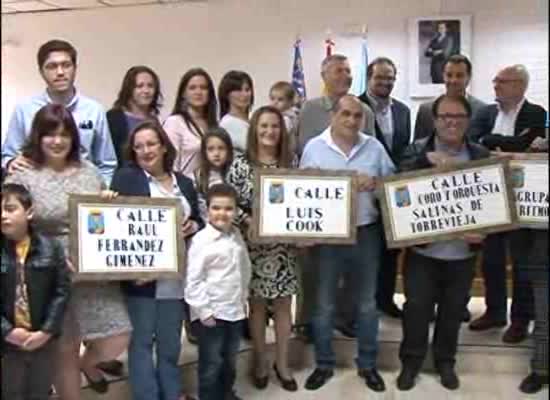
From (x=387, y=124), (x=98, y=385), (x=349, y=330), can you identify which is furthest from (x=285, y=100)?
(x=98, y=385)

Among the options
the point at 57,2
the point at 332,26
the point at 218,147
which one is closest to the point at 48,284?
the point at 218,147

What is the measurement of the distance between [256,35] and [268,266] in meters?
3.18

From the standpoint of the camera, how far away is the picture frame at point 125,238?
2.38 meters

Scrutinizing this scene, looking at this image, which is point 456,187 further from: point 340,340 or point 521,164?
point 340,340

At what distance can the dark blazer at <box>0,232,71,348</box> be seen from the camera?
2062 mm

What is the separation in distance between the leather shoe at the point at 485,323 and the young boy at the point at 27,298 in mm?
1969

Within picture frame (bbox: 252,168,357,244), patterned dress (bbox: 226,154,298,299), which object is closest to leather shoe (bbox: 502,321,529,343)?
picture frame (bbox: 252,168,357,244)

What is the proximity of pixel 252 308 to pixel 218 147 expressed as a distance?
691 millimetres

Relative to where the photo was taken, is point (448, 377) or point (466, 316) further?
Result: point (466, 316)

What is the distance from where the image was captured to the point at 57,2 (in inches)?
233

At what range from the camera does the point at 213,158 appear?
109 inches

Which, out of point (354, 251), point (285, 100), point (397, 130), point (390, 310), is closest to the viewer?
point (354, 251)

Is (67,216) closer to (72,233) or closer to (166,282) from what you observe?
(72,233)

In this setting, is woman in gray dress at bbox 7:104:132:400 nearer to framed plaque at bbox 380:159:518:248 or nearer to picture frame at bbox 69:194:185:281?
picture frame at bbox 69:194:185:281
